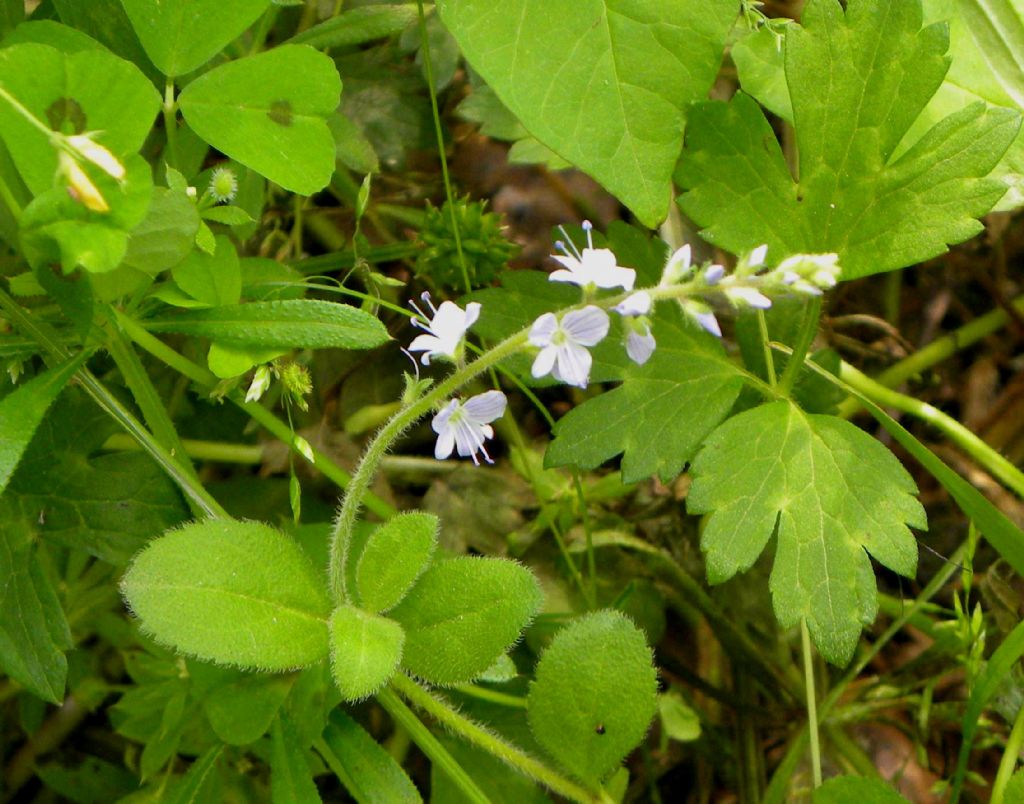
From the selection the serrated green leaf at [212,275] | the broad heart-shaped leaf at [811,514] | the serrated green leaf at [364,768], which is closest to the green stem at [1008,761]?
the broad heart-shaped leaf at [811,514]

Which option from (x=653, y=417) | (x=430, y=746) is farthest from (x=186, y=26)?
(x=430, y=746)

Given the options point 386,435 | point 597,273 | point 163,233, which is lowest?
point 386,435

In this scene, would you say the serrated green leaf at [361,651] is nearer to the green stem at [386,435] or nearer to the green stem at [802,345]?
the green stem at [386,435]

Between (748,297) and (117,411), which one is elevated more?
(748,297)

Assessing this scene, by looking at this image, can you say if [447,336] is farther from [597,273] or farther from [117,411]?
[117,411]

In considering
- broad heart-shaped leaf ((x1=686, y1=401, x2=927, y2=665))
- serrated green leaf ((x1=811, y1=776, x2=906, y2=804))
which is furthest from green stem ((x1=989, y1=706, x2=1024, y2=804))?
broad heart-shaped leaf ((x1=686, y1=401, x2=927, y2=665))

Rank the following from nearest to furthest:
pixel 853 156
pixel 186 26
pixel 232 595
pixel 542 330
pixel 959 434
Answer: pixel 542 330, pixel 232 595, pixel 186 26, pixel 853 156, pixel 959 434
